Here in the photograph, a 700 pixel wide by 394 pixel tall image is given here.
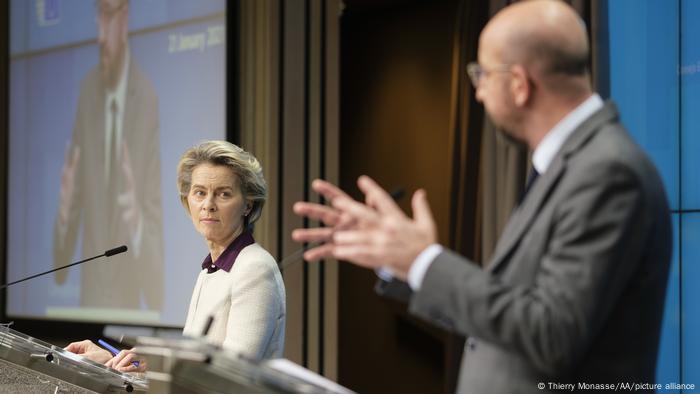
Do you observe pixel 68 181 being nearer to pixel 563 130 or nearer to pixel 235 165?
pixel 235 165

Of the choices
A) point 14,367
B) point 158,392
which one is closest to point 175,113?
point 14,367

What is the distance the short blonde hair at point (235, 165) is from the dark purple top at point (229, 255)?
11cm

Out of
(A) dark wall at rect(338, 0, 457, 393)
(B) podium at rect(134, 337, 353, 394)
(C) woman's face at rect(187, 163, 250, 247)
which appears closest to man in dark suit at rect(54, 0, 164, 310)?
(A) dark wall at rect(338, 0, 457, 393)

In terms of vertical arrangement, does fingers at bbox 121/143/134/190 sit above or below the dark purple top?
above

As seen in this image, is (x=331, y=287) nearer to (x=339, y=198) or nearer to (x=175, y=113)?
(x=175, y=113)

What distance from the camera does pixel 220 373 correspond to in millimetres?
1522

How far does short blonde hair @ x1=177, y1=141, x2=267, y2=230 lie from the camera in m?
2.87

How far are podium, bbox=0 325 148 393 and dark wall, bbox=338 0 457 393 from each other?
2725 mm

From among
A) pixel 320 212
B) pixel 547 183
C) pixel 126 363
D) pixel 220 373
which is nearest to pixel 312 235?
pixel 320 212

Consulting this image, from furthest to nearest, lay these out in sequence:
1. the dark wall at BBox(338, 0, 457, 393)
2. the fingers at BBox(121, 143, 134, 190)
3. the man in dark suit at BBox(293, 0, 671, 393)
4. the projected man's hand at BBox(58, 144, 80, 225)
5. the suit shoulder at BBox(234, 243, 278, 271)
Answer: the projected man's hand at BBox(58, 144, 80, 225)
the fingers at BBox(121, 143, 134, 190)
the dark wall at BBox(338, 0, 457, 393)
the suit shoulder at BBox(234, 243, 278, 271)
the man in dark suit at BBox(293, 0, 671, 393)

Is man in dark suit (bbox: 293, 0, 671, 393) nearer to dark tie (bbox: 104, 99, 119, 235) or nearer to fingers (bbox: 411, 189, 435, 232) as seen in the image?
fingers (bbox: 411, 189, 435, 232)

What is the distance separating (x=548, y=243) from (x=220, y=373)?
1.94ft

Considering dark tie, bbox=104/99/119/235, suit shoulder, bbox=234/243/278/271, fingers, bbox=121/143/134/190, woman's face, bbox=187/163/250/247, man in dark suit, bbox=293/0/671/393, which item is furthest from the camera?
dark tie, bbox=104/99/119/235


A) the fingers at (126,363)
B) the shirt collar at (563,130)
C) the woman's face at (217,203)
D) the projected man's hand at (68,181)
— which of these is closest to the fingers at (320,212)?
the shirt collar at (563,130)
